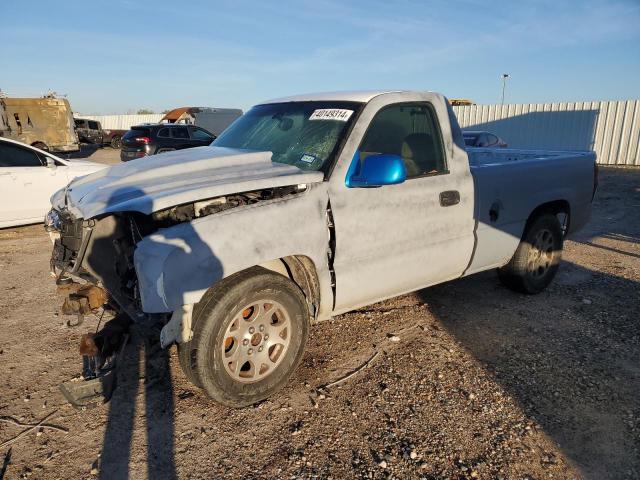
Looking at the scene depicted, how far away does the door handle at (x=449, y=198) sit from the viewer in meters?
3.65

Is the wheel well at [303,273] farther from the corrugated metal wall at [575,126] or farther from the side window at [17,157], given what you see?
the corrugated metal wall at [575,126]

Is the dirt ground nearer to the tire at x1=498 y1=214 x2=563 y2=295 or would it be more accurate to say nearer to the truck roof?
the tire at x1=498 y1=214 x2=563 y2=295

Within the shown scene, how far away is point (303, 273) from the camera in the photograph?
3109 mm

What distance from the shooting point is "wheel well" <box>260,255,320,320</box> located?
3051 millimetres

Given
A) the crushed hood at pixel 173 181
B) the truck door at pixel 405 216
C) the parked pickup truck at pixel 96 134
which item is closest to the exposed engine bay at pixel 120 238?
the crushed hood at pixel 173 181

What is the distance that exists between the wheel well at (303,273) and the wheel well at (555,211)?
8.51 ft

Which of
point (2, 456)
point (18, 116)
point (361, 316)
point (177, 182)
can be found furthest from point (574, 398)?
point (18, 116)

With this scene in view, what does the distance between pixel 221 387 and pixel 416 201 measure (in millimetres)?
1943

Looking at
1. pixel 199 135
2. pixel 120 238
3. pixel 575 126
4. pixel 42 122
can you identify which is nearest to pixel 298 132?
pixel 120 238

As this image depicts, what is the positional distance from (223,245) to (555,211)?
12.5 feet

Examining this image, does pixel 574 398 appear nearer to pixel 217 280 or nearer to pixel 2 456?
pixel 217 280

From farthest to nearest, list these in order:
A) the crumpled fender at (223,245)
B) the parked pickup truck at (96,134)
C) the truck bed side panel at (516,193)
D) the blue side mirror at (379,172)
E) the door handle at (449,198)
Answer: the parked pickup truck at (96,134) → the truck bed side panel at (516,193) → the door handle at (449,198) → the blue side mirror at (379,172) → the crumpled fender at (223,245)

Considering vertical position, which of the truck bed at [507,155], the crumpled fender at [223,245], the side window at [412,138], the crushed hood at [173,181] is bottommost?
the crumpled fender at [223,245]

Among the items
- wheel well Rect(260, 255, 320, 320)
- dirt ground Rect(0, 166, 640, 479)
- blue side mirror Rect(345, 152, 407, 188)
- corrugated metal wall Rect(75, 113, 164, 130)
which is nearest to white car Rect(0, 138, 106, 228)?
dirt ground Rect(0, 166, 640, 479)
